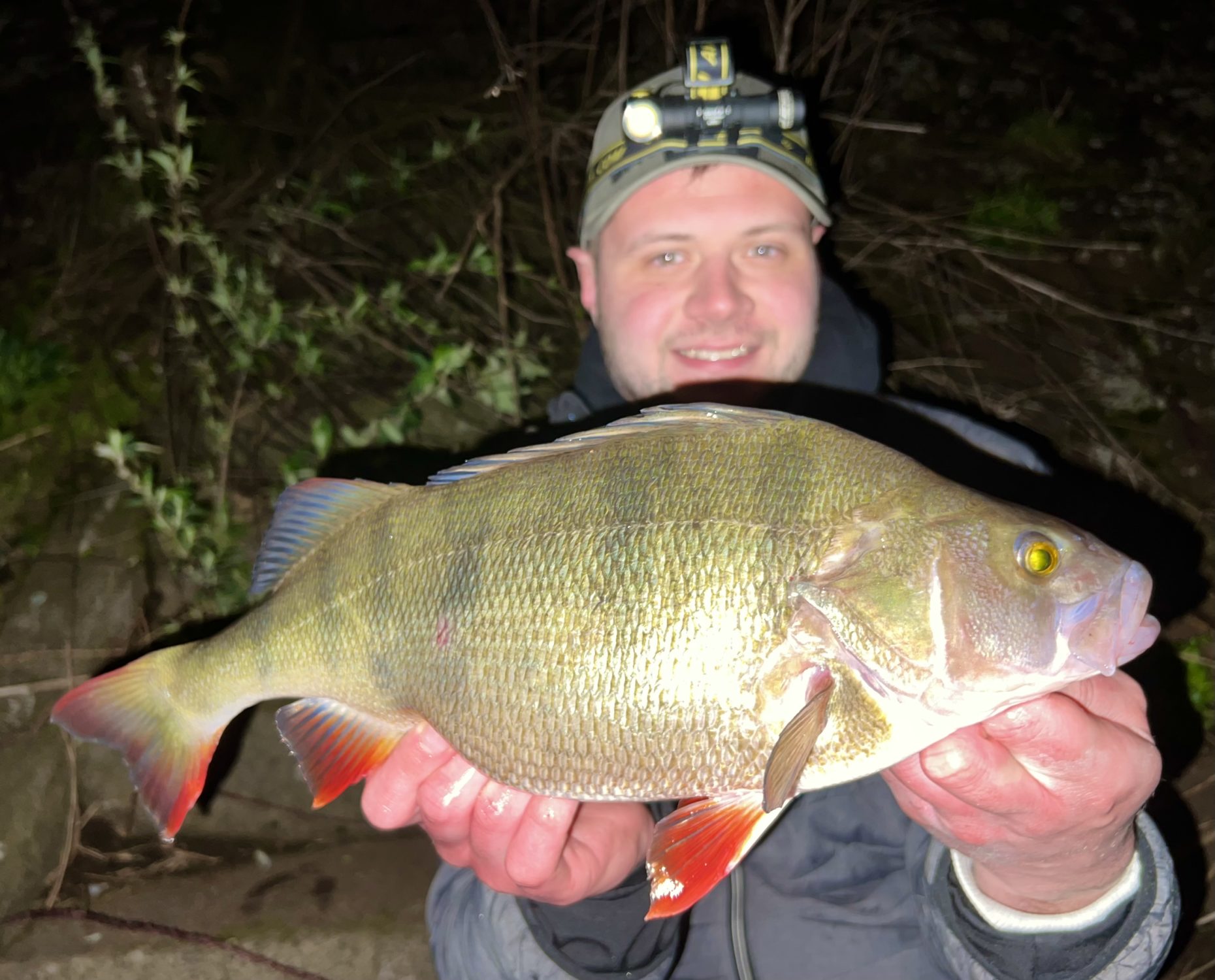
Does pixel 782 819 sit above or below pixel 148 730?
below

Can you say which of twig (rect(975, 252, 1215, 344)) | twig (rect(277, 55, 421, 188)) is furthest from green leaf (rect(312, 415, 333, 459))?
twig (rect(975, 252, 1215, 344))

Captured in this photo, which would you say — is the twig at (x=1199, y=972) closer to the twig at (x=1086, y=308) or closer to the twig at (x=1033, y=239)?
the twig at (x=1086, y=308)

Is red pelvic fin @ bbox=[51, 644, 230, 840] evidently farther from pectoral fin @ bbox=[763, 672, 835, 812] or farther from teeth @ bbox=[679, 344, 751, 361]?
teeth @ bbox=[679, 344, 751, 361]

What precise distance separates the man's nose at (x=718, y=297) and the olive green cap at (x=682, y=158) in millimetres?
296

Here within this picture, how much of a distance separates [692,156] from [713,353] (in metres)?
0.56

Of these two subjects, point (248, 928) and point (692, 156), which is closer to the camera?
point (692, 156)

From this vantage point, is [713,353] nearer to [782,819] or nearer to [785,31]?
[782,819]

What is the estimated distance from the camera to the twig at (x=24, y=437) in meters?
3.20

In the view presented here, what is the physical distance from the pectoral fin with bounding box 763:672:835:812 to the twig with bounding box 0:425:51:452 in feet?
10.7

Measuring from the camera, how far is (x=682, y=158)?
232 centimetres

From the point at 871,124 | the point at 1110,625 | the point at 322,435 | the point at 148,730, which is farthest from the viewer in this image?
the point at 871,124

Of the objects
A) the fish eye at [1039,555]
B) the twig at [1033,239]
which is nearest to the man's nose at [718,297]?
the fish eye at [1039,555]

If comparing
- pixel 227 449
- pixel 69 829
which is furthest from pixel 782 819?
pixel 227 449

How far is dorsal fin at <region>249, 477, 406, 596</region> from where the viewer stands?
170cm
